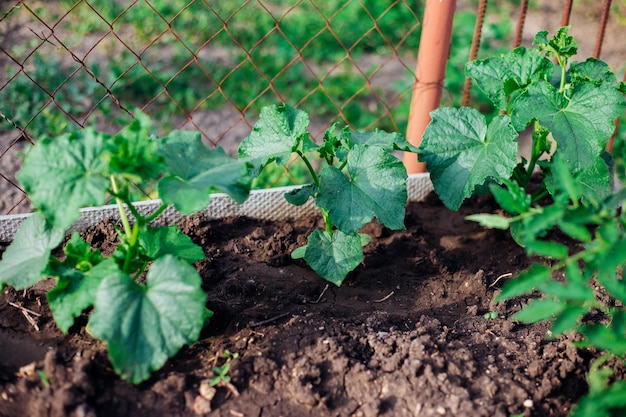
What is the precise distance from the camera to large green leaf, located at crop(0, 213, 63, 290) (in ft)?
6.88

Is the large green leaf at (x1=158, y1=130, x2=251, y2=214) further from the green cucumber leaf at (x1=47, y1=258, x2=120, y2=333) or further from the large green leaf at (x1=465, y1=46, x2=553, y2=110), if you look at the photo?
the large green leaf at (x1=465, y1=46, x2=553, y2=110)

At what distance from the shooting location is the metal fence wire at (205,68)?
4129mm

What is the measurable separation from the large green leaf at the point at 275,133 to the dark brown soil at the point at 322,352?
45 cm

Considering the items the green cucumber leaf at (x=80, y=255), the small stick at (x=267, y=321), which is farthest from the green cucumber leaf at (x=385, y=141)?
the green cucumber leaf at (x=80, y=255)

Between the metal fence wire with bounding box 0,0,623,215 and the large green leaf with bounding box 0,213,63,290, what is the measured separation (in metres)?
1.48

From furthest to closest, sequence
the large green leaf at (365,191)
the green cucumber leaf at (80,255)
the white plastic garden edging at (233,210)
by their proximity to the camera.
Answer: the white plastic garden edging at (233,210), the large green leaf at (365,191), the green cucumber leaf at (80,255)

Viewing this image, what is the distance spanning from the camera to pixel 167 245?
2295 millimetres

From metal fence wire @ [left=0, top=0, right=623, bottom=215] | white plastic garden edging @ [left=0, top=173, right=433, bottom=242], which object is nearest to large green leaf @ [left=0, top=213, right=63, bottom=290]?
white plastic garden edging @ [left=0, top=173, right=433, bottom=242]

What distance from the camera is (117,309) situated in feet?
6.45

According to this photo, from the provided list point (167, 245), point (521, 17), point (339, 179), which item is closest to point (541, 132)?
point (521, 17)

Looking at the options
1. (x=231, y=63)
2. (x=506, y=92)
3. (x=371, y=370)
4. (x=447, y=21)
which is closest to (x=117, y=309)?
(x=371, y=370)

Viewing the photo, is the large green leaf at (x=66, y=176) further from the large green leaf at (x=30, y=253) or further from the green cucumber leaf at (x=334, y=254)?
the green cucumber leaf at (x=334, y=254)

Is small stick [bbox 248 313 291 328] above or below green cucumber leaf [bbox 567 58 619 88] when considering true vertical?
below

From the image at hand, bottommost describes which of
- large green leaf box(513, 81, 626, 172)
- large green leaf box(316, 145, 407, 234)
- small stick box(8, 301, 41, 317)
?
small stick box(8, 301, 41, 317)
